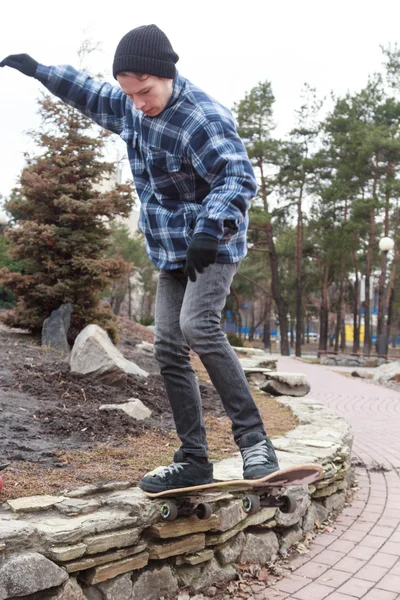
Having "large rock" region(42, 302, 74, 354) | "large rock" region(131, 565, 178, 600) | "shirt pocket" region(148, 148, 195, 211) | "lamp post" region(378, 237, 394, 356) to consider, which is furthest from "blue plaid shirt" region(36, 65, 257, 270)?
"lamp post" region(378, 237, 394, 356)

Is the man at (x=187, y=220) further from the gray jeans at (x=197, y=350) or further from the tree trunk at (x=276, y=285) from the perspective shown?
the tree trunk at (x=276, y=285)

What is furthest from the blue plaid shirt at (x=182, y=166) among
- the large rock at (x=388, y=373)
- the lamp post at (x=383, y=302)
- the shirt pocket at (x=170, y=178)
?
the lamp post at (x=383, y=302)

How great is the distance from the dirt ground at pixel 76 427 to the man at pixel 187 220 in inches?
26.6

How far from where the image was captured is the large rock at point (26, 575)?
82.0 inches

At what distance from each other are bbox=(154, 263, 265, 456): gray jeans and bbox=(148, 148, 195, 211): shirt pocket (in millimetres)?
346

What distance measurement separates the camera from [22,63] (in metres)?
2.96

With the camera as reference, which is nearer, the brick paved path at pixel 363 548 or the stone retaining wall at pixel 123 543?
the stone retaining wall at pixel 123 543

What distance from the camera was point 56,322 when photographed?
360 inches

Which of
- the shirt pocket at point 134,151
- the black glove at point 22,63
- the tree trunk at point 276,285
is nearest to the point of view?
the shirt pocket at point 134,151

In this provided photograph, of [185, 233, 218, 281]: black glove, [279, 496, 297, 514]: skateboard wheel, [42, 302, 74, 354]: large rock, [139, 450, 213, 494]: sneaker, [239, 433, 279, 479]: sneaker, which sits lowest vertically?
[279, 496, 297, 514]: skateboard wheel

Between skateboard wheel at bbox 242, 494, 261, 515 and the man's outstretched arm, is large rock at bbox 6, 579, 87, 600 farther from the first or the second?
the man's outstretched arm

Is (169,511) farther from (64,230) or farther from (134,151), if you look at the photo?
(64,230)

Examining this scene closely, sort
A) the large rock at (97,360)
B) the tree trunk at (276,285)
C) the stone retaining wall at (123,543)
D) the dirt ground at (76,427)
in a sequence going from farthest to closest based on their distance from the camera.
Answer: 1. the tree trunk at (276,285)
2. the large rock at (97,360)
3. the dirt ground at (76,427)
4. the stone retaining wall at (123,543)

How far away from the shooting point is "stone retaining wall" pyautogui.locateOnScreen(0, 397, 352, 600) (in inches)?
86.4
